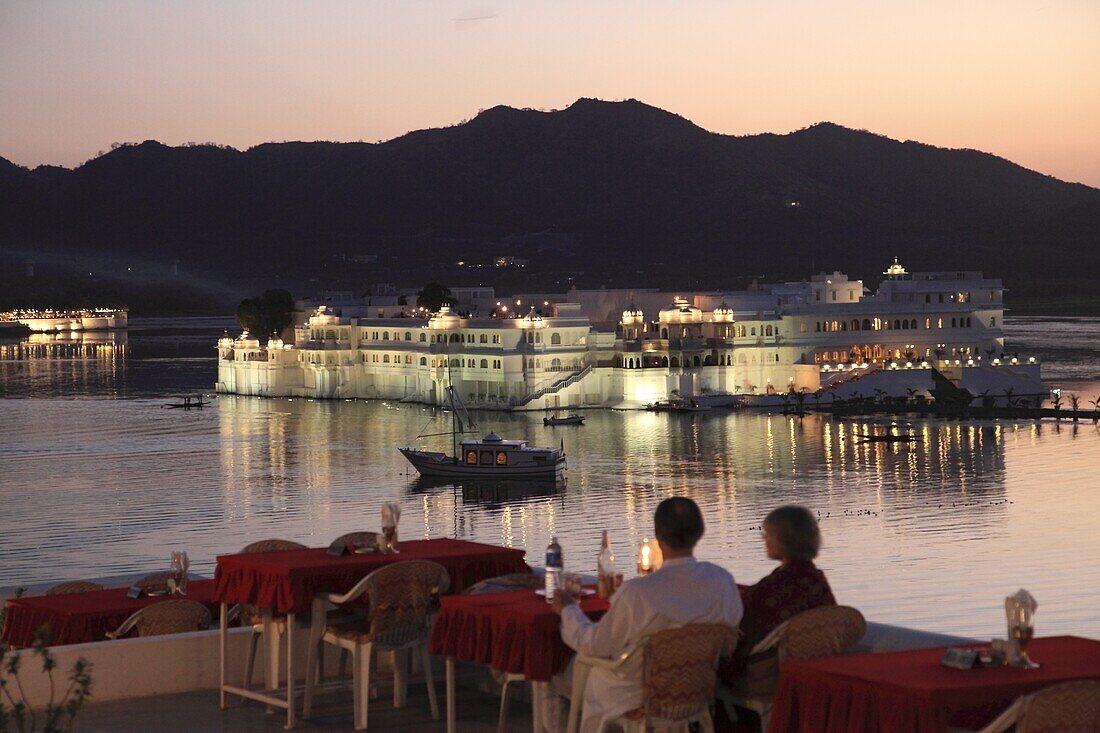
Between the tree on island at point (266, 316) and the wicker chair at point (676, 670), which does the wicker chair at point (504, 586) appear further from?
the tree on island at point (266, 316)

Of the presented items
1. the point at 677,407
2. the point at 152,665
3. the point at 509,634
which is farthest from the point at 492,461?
the point at 509,634

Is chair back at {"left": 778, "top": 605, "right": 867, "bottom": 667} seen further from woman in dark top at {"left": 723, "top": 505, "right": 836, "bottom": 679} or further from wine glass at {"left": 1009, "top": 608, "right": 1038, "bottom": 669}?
wine glass at {"left": 1009, "top": 608, "right": 1038, "bottom": 669}

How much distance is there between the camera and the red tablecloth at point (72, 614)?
8453mm

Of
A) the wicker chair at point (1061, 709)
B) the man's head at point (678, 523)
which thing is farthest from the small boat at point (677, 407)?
the wicker chair at point (1061, 709)

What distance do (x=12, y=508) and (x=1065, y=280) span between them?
154484mm

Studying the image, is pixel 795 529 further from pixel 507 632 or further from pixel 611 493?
pixel 611 493

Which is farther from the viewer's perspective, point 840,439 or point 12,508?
point 840,439

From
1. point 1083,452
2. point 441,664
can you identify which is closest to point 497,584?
point 441,664

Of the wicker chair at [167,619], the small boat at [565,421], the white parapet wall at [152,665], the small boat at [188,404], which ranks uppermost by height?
the wicker chair at [167,619]

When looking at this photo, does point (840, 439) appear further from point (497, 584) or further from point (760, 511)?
point (497, 584)

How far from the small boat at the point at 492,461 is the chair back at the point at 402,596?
33.3m

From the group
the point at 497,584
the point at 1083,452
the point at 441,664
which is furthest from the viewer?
the point at 1083,452

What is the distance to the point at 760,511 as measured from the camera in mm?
35250

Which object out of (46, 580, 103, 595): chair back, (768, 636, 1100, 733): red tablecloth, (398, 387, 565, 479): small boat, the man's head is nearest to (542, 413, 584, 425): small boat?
(398, 387, 565, 479): small boat
